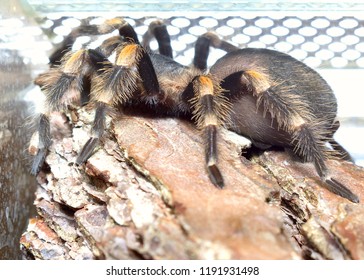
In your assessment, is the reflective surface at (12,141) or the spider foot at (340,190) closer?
the spider foot at (340,190)

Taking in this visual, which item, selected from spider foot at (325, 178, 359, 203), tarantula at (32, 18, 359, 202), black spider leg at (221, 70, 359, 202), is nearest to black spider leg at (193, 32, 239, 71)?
tarantula at (32, 18, 359, 202)

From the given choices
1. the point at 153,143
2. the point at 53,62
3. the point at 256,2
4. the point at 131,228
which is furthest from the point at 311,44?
the point at 131,228

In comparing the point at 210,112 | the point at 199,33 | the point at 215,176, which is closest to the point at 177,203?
the point at 215,176

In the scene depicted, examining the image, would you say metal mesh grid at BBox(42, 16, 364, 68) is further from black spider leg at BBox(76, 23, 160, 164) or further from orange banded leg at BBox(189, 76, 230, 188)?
orange banded leg at BBox(189, 76, 230, 188)

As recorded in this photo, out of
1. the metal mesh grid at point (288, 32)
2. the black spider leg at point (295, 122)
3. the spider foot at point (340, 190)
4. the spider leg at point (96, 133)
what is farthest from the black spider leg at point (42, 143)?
the spider foot at point (340, 190)

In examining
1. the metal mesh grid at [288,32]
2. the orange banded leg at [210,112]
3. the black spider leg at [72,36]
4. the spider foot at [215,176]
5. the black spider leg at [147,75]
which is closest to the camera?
the spider foot at [215,176]

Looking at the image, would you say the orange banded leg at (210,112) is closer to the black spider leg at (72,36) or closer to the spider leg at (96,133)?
the spider leg at (96,133)

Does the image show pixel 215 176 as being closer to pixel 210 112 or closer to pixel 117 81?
pixel 210 112
